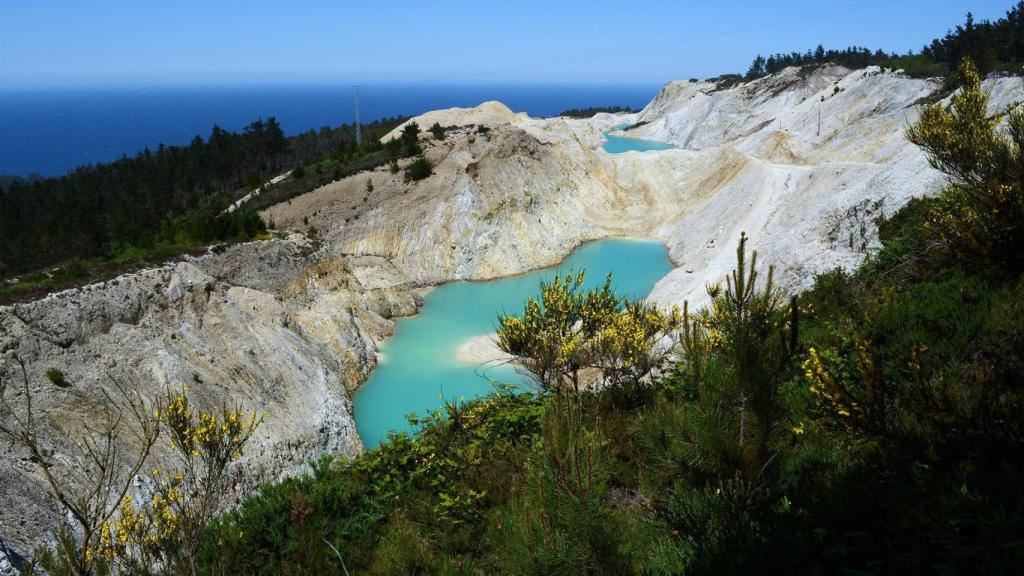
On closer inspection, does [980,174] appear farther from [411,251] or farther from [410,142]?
[410,142]

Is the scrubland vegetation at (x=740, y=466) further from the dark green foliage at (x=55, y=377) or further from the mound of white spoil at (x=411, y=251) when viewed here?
the mound of white spoil at (x=411, y=251)

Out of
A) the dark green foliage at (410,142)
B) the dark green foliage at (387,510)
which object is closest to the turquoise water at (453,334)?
the dark green foliage at (387,510)

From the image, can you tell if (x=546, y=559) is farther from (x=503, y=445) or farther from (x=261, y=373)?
(x=261, y=373)

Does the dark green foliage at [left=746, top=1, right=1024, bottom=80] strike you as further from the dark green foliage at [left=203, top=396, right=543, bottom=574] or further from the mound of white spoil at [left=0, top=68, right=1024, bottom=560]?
the dark green foliage at [left=203, top=396, right=543, bottom=574]

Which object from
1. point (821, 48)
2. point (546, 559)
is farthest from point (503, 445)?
point (821, 48)

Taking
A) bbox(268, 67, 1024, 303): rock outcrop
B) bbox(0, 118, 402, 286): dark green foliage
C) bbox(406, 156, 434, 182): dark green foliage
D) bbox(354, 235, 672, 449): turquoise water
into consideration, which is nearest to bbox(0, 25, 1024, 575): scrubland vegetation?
bbox(354, 235, 672, 449): turquoise water
